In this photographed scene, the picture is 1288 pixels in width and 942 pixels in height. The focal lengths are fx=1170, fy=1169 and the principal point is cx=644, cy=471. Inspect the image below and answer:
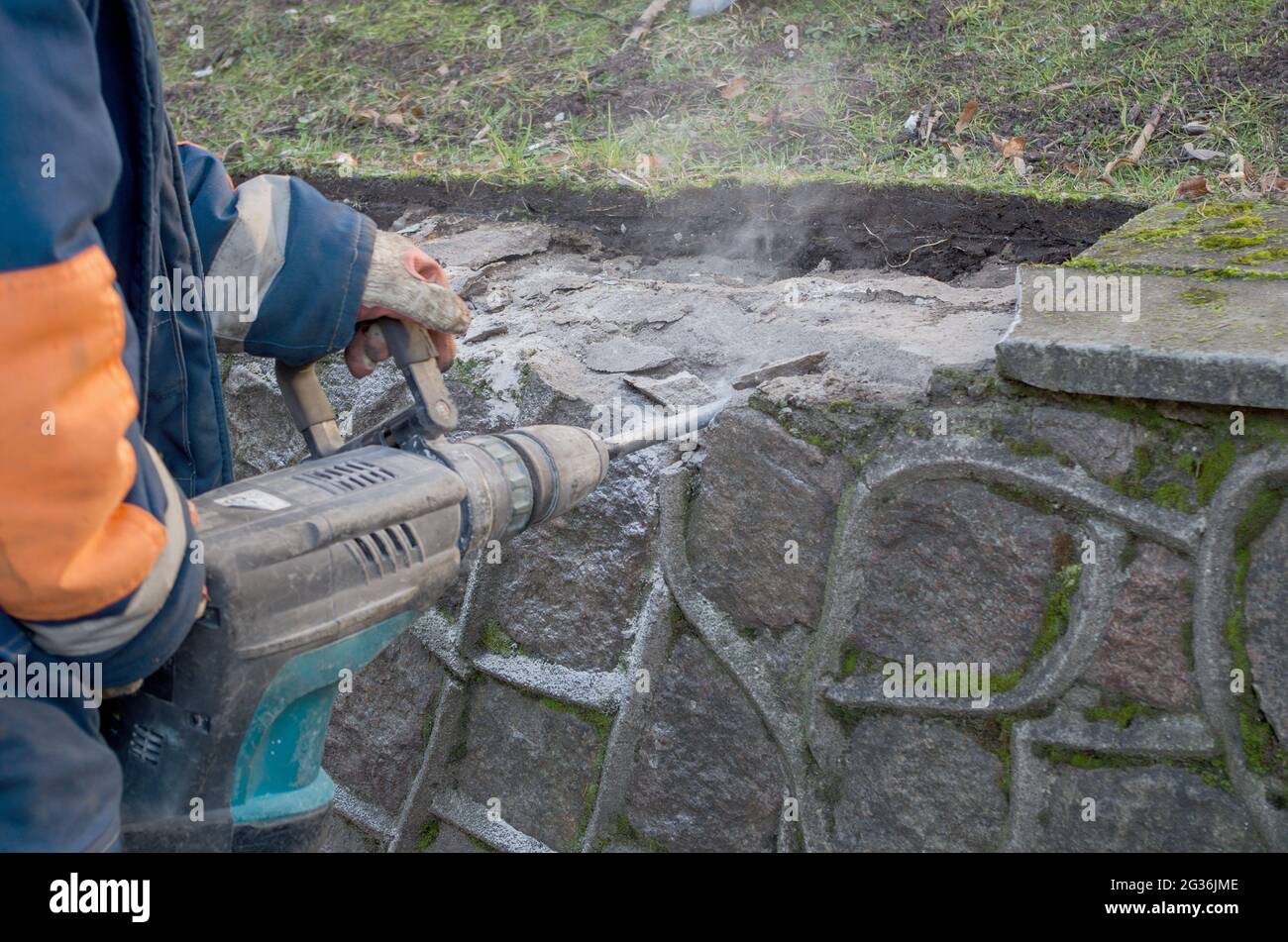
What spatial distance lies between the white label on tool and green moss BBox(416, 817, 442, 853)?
1.22m

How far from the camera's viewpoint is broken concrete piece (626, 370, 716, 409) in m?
2.26

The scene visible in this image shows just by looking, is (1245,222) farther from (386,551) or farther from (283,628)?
(283,628)

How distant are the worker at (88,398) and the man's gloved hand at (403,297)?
267mm

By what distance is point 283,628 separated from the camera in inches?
58.4

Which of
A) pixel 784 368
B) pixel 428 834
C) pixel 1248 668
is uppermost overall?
pixel 784 368

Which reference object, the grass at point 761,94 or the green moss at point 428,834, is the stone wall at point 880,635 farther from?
the grass at point 761,94

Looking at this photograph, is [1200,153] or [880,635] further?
[1200,153]

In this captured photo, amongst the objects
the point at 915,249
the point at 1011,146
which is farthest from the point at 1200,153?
the point at 915,249

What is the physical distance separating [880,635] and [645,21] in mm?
3246

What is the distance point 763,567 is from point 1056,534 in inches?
20.1

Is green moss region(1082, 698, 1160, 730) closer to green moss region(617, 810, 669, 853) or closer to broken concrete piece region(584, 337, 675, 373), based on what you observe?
green moss region(617, 810, 669, 853)

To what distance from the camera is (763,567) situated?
2.11m

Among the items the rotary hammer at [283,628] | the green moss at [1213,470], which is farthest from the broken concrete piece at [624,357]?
the green moss at [1213,470]

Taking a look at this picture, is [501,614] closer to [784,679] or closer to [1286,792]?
[784,679]
